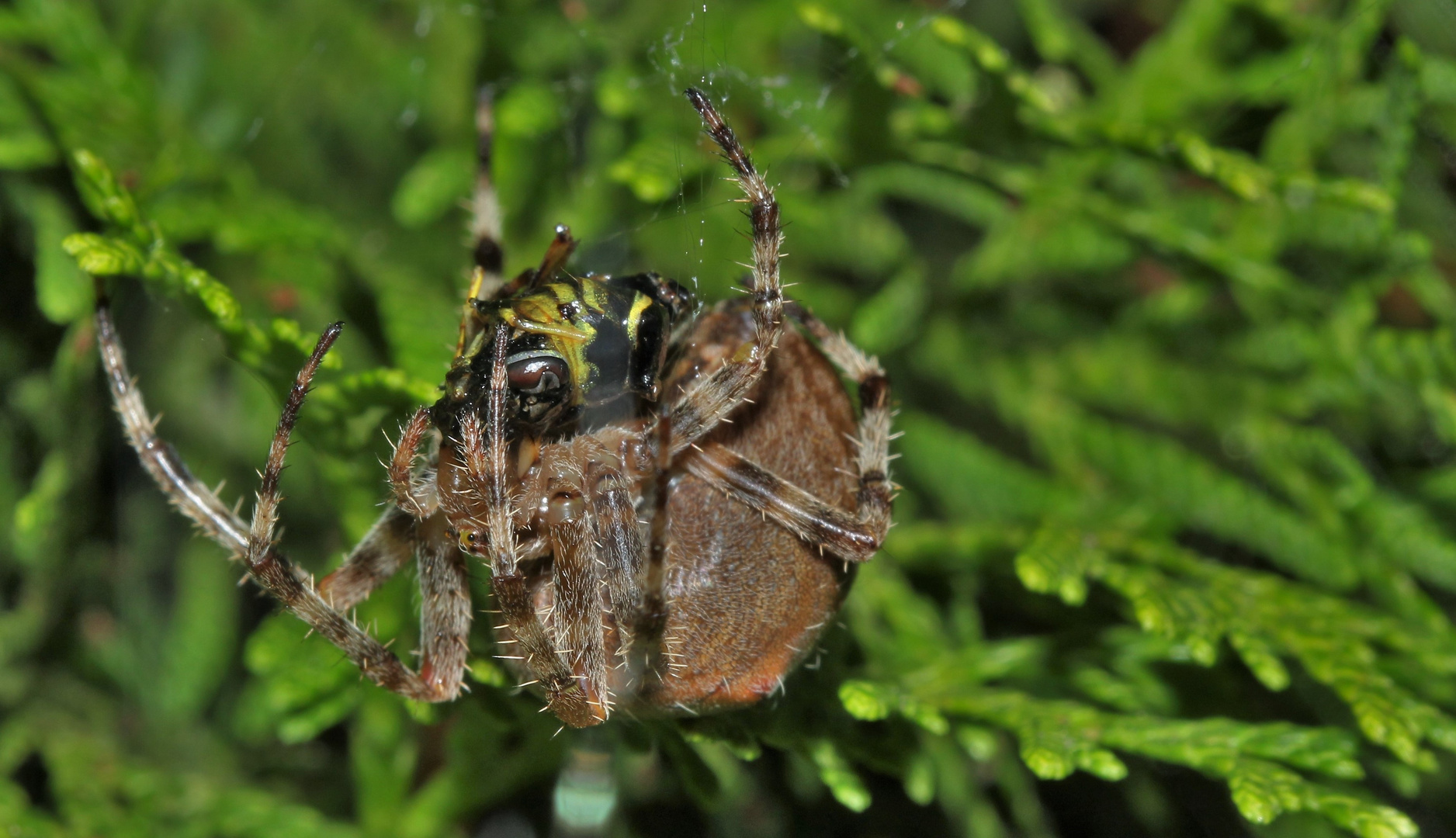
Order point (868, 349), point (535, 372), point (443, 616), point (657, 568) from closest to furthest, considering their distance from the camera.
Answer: point (657, 568)
point (535, 372)
point (443, 616)
point (868, 349)

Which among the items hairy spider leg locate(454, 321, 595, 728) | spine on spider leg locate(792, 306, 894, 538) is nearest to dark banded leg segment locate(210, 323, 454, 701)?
hairy spider leg locate(454, 321, 595, 728)

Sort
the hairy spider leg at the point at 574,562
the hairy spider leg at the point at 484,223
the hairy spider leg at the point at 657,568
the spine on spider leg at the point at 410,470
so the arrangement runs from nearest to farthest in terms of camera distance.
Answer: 1. the hairy spider leg at the point at 657,568
2. the spine on spider leg at the point at 410,470
3. the hairy spider leg at the point at 574,562
4. the hairy spider leg at the point at 484,223

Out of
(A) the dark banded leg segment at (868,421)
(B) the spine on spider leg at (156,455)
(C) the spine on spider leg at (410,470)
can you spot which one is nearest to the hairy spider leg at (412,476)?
(C) the spine on spider leg at (410,470)

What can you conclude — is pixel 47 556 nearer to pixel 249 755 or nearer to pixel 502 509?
pixel 249 755

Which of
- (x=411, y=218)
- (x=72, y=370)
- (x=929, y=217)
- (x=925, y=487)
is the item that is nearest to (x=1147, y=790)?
(x=925, y=487)

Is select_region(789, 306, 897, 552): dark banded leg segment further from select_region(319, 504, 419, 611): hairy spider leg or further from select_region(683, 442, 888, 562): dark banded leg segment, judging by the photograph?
select_region(319, 504, 419, 611): hairy spider leg

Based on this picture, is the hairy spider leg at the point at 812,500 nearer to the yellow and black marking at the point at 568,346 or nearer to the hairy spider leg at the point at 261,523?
the yellow and black marking at the point at 568,346

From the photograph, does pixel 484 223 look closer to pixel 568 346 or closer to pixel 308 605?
pixel 568 346

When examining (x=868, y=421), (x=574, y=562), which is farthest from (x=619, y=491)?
(x=868, y=421)
